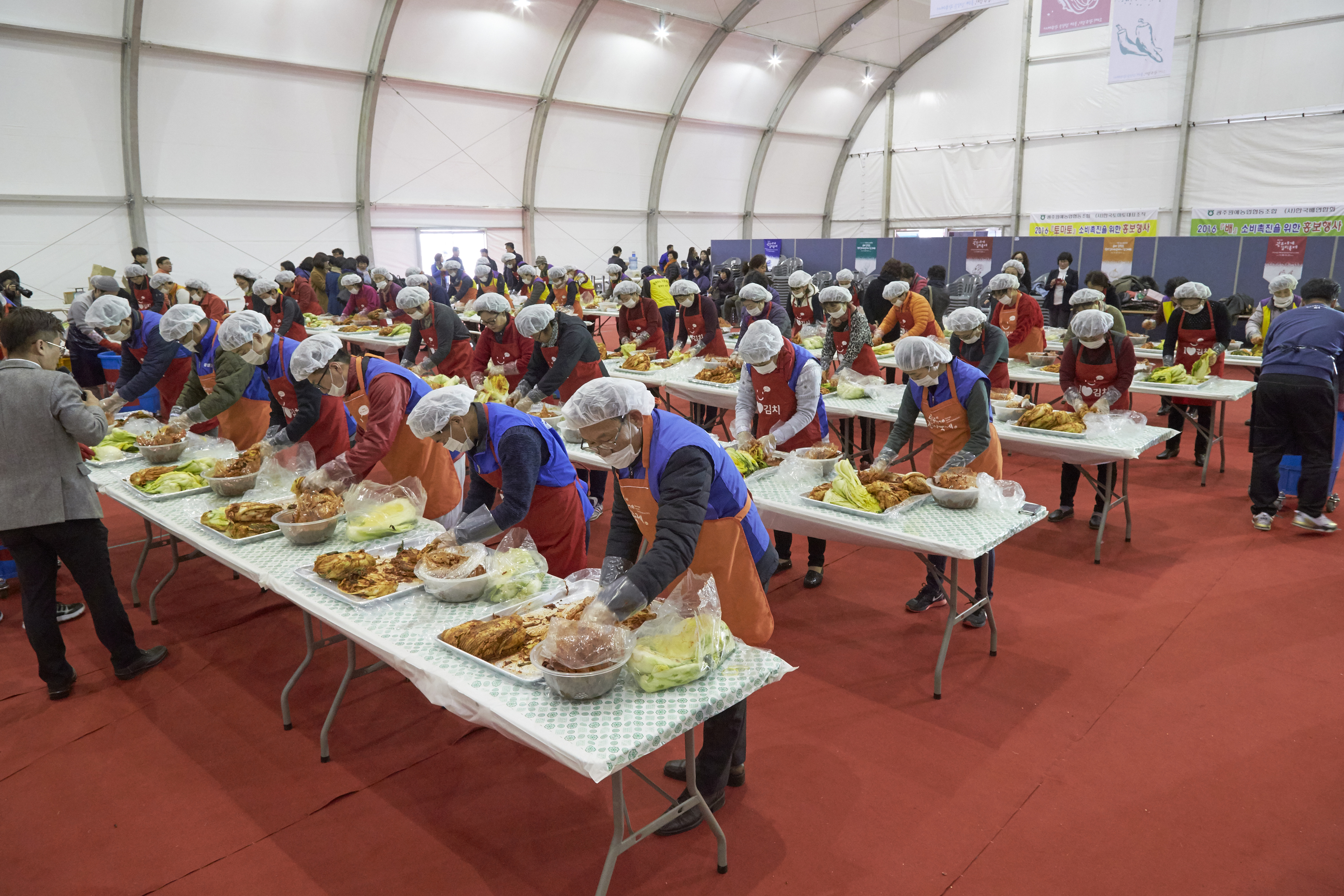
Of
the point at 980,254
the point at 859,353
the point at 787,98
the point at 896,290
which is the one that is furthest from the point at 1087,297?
the point at 787,98

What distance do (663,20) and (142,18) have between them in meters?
10.6

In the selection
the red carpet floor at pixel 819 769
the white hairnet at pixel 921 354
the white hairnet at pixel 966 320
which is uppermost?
the white hairnet at pixel 966 320

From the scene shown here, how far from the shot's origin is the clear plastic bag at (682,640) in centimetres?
242

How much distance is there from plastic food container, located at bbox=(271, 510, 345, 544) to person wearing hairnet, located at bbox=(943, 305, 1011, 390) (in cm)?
416

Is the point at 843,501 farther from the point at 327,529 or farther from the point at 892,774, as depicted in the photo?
the point at 327,529

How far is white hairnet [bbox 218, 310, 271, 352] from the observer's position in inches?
188

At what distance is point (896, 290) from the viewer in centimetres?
877

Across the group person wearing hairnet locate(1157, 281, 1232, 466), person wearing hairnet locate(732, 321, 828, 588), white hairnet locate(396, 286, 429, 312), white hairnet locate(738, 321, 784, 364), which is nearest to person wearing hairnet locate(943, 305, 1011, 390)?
person wearing hairnet locate(732, 321, 828, 588)

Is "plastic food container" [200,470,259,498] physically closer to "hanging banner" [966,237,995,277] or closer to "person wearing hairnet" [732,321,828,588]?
"person wearing hairnet" [732,321,828,588]

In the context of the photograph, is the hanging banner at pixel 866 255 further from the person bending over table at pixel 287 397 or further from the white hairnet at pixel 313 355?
the white hairnet at pixel 313 355

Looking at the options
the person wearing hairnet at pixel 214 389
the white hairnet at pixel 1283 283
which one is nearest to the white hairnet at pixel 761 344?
the person wearing hairnet at pixel 214 389

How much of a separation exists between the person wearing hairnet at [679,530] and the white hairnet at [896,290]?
6234 millimetres

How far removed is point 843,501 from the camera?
414 centimetres

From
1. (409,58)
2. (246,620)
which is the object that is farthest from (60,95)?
(246,620)
